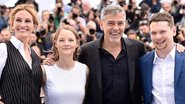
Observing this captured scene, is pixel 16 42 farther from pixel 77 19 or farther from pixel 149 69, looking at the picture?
pixel 77 19

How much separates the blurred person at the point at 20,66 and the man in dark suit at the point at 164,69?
3.41ft

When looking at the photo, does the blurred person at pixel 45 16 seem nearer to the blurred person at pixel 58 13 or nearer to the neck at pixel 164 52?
the blurred person at pixel 58 13

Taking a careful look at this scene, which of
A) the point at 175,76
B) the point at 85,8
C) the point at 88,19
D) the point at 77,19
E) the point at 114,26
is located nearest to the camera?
the point at 175,76

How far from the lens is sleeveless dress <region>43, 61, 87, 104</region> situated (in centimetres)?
408

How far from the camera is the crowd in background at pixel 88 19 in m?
9.13

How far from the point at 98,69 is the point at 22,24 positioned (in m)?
0.90

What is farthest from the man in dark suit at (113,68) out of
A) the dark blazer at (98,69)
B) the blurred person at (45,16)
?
the blurred person at (45,16)

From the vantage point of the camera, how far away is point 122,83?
4.32m

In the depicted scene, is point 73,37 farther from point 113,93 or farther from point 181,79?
point 181,79

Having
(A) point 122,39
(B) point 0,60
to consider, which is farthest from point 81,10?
(B) point 0,60

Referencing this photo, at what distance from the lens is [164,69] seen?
4102mm

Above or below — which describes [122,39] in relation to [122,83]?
above

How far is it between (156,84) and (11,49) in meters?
1.37

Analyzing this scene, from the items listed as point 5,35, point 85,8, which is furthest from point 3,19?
point 85,8
